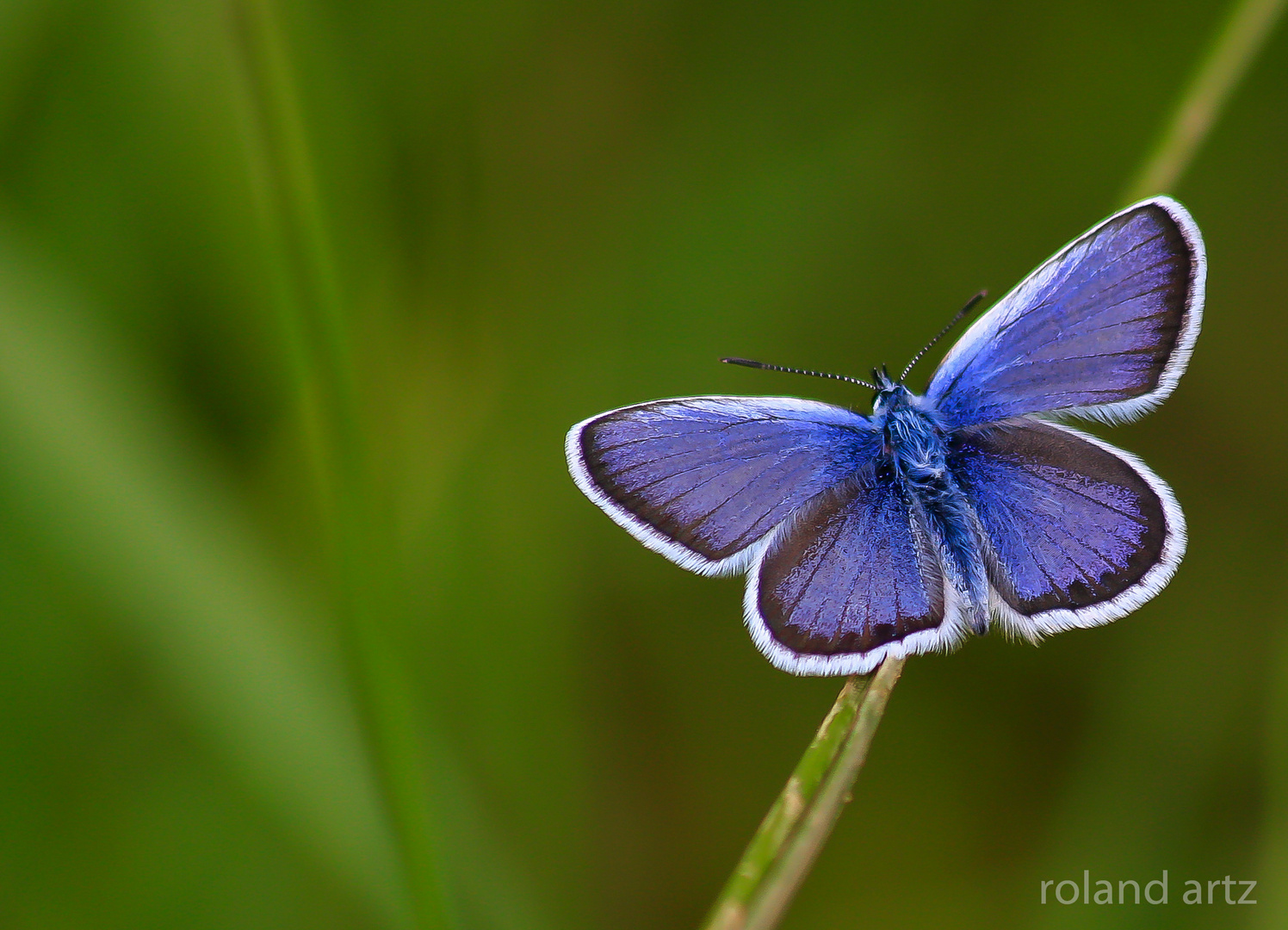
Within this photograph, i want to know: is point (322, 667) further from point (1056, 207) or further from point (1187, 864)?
point (1056, 207)

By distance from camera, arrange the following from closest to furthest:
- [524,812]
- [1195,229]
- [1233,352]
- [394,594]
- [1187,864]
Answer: [394,594] < [1195,229] < [1187,864] < [524,812] < [1233,352]

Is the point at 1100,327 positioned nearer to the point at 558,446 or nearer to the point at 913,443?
the point at 913,443

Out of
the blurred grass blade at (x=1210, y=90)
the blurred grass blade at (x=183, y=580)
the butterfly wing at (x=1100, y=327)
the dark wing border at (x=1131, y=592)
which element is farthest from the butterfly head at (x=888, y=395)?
the blurred grass blade at (x=183, y=580)

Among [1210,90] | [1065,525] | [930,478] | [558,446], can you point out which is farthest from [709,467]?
[1210,90]

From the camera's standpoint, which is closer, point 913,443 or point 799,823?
point 799,823

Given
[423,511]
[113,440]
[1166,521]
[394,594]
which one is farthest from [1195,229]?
[113,440]

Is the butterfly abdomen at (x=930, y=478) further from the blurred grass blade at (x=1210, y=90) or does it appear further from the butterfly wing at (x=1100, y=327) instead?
Answer: the blurred grass blade at (x=1210, y=90)

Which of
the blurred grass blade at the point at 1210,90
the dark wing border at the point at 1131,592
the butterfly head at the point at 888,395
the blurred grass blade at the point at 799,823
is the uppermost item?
the blurred grass blade at the point at 1210,90
